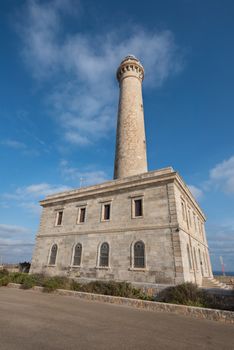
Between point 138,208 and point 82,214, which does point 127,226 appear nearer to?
point 138,208

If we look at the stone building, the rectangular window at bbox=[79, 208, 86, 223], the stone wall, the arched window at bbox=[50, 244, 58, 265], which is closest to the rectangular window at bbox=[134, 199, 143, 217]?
the stone building

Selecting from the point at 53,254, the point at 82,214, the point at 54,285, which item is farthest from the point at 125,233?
the point at 53,254

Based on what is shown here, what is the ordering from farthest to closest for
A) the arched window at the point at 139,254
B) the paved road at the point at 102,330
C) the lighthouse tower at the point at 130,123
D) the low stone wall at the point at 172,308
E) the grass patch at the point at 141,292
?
the lighthouse tower at the point at 130,123 < the arched window at the point at 139,254 < the grass patch at the point at 141,292 < the low stone wall at the point at 172,308 < the paved road at the point at 102,330

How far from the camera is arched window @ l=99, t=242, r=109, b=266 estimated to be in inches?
626

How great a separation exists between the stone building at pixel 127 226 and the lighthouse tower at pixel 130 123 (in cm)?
10

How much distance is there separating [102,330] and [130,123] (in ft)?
63.1

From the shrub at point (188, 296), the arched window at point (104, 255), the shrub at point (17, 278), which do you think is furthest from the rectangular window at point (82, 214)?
the shrub at point (188, 296)

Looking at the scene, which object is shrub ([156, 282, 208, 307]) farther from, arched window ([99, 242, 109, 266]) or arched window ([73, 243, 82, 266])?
arched window ([73, 243, 82, 266])

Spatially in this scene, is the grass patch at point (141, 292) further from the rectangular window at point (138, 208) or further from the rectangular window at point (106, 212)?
the rectangular window at point (106, 212)

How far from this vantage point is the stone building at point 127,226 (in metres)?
13.9

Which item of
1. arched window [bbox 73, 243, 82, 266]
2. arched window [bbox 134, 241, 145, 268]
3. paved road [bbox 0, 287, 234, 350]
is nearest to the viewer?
paved road [bbox 0, 287, 234, 350]

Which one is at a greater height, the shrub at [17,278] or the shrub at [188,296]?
the shrub at [17,278]

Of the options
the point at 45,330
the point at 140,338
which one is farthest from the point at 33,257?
the point at 140,338

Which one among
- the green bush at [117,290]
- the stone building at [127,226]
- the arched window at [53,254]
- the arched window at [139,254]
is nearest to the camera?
the green bush at [117,290]
